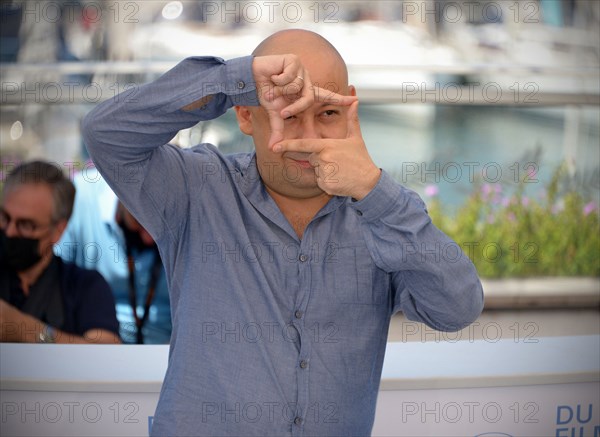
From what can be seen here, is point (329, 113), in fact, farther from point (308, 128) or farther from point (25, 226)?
point (25, 226)

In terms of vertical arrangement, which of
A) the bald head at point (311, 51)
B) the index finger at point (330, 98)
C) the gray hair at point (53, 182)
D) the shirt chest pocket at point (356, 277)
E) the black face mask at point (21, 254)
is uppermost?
the bald head at point (311, 51)

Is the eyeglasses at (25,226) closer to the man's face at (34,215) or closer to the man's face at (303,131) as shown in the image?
the man's face at (34,215)

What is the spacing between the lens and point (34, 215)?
6.97ft

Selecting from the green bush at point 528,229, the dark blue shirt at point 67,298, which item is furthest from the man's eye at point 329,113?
the green bush at point 528,229

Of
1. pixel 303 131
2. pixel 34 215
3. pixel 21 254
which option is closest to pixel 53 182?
pixel 34 215

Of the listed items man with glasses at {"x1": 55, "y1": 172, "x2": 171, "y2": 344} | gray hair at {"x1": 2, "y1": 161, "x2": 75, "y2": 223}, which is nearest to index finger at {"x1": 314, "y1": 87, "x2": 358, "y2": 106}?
gray hair at {"x1": 2, "y1": 161, "x2": 75, "y2": 223}

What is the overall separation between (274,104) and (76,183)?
1.49 m

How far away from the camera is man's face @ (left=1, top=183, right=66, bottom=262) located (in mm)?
2098

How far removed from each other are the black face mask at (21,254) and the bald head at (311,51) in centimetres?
125

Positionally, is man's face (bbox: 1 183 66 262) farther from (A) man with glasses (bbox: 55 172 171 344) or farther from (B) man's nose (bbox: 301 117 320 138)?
(B) man's nose (bbox: 301 117 320 138)

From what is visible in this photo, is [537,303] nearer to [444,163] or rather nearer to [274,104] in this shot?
[444,163]

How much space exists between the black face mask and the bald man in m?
1.07

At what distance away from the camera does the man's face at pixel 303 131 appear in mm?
1105

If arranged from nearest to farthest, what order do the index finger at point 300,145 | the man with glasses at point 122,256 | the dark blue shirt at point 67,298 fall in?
the index finger at point 300,145
the dark blue shirt at point 67,298
the man with glasses at point 122,256
